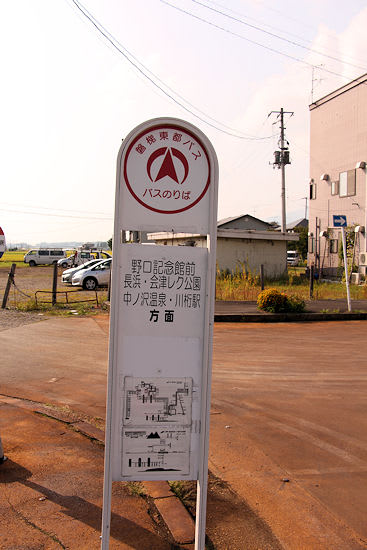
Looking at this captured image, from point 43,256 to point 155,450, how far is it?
55.2 m

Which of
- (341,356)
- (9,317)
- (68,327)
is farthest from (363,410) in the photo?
(9,317)

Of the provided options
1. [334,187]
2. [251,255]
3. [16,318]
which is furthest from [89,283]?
[334,187]

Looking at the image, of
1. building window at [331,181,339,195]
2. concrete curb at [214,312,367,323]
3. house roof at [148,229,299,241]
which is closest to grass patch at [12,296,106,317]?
concrete curb at [214,312,367,323]

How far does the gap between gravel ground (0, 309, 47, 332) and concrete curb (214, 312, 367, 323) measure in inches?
211

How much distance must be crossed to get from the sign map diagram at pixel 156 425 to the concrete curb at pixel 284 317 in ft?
36.4

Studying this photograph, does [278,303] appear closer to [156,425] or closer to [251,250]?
[251,250]

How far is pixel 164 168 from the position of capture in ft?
9.85

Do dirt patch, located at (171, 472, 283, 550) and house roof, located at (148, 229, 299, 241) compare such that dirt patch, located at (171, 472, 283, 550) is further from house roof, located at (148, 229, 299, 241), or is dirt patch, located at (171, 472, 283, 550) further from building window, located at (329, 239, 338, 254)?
building window, located at (329, 239, 338, 254)

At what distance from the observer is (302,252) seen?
65.2 metres

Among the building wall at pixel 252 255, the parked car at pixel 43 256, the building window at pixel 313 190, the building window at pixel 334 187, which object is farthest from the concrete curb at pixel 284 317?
the parked car at pixel 43 256

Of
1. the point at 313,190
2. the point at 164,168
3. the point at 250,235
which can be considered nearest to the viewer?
the point at 164,168

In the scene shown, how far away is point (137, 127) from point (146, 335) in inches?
48.5

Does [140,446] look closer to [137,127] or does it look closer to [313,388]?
[137,127]

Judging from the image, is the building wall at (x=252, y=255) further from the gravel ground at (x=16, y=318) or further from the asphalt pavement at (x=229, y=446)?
the asphalt pavement at (x=229, y=446)
